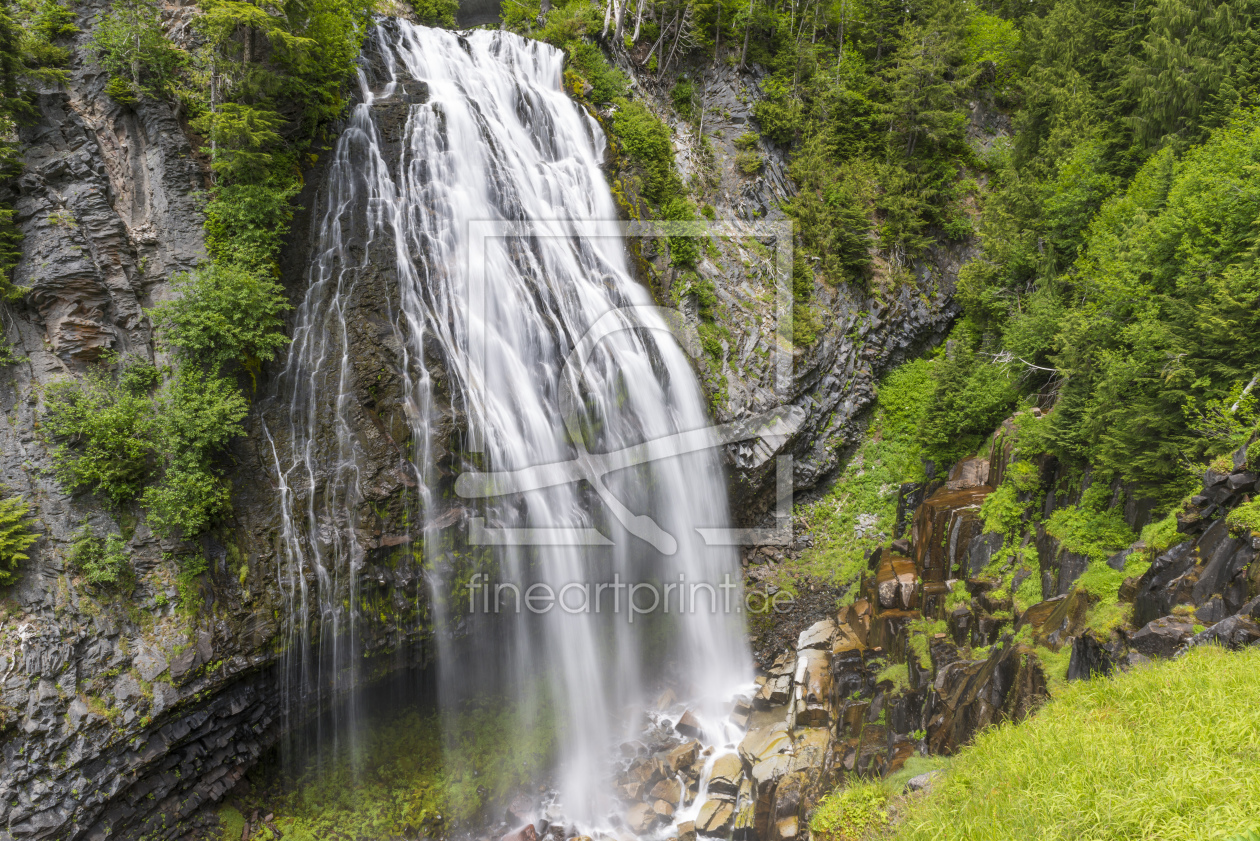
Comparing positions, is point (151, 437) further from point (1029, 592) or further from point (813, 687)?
point (1029, 592)

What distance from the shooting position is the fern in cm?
813

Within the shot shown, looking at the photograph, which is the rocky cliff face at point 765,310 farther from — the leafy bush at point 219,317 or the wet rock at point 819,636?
the leafy bush at point 219,317

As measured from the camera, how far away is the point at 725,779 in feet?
36.3

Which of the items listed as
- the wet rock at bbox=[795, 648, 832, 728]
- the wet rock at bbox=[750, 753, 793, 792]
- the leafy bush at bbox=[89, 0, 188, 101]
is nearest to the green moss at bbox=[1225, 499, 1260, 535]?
the wet rock at bbox=[795, 648, 832, 728]

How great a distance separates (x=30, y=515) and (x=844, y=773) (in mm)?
14208

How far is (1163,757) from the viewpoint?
4641mm

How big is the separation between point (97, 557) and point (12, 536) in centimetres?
104

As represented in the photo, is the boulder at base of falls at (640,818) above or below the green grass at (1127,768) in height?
below

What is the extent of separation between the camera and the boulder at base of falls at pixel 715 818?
10391 millimetres

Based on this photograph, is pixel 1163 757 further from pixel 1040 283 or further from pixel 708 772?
pixel 1040 283

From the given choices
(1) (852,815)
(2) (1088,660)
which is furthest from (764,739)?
(2) (1088,660)

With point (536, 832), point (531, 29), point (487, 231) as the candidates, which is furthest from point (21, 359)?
point (531, 29)

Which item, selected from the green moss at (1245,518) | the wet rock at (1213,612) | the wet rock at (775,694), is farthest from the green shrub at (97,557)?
the green moss at (1245,518)

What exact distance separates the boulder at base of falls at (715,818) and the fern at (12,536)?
39.3 feet
